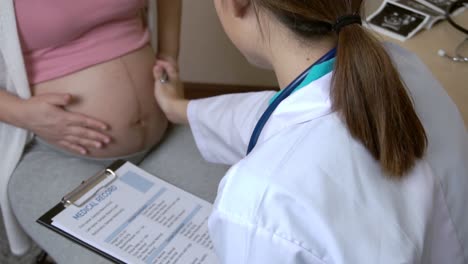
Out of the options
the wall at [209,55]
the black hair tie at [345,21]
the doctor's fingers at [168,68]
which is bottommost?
the wall at [209,55]

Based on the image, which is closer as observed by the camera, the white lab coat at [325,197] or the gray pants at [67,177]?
the white lab coat at [325,197]

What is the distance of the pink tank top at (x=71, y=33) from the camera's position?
958 mm

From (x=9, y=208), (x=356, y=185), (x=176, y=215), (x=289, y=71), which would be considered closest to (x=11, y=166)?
(x=9, y=208)

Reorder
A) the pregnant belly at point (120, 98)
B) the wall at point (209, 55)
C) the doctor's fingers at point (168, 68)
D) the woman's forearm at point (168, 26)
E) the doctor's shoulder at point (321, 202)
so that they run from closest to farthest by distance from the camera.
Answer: the doctor's shoulder at point (321, 202) < the pregnant belly at point (120, 98) < the doctor's fingers at point (168, 68) < the woman's forearm at point (168, 26) < the wall at point (209, 55)

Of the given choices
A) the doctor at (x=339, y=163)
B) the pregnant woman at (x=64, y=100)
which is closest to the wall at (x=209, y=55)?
the pregnant woman at (x=64, y=100)

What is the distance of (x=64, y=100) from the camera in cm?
98

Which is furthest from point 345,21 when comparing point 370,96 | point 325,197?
point 325,197

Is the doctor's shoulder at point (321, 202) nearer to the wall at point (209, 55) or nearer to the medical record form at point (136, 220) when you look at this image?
the medical record form at point (136, 220)

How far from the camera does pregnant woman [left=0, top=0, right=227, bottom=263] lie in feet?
3.15

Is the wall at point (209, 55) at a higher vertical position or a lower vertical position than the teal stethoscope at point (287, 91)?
lower

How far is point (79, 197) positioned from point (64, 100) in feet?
0.64

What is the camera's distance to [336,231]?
55 centimetres

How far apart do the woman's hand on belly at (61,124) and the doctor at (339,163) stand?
46 centimetres

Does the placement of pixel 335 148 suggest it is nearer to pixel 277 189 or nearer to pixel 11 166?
pixel 277 189
